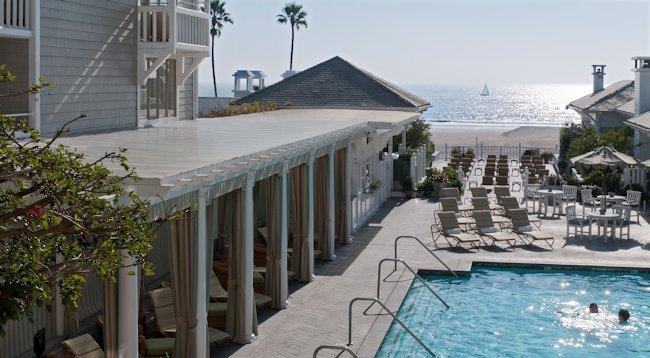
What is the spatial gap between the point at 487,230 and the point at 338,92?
1452 centimetres

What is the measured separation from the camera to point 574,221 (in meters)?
24.8

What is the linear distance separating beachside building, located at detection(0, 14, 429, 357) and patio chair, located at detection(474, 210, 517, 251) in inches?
120

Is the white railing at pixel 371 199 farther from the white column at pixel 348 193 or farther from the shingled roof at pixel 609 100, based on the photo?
the shingled roof at pixel 609 100

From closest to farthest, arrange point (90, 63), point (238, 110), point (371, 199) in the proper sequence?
point (90, 63)
point (371, 199)
point (238, 110)

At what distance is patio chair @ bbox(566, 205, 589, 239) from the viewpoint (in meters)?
23.9

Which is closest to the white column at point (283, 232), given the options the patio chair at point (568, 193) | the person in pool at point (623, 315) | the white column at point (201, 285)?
the white column at point (201, 285)

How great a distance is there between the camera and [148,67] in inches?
808

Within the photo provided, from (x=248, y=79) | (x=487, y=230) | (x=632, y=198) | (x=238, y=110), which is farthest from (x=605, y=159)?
(x=248, y=79)

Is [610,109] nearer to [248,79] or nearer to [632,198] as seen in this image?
[632,198]

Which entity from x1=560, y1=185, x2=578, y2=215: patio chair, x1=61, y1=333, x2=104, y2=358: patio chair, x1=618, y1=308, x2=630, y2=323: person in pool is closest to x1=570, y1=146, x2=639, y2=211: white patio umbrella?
x1=560, y1=185, x2=578, y2=215: patio chair

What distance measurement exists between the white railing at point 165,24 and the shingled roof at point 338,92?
14762mm

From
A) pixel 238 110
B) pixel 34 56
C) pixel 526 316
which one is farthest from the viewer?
pixel 238 110

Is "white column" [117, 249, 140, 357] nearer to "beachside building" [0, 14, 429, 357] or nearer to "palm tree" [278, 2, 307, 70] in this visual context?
"beachside building" [0, 14, 429, 357]

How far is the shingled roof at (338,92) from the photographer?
3478cm
